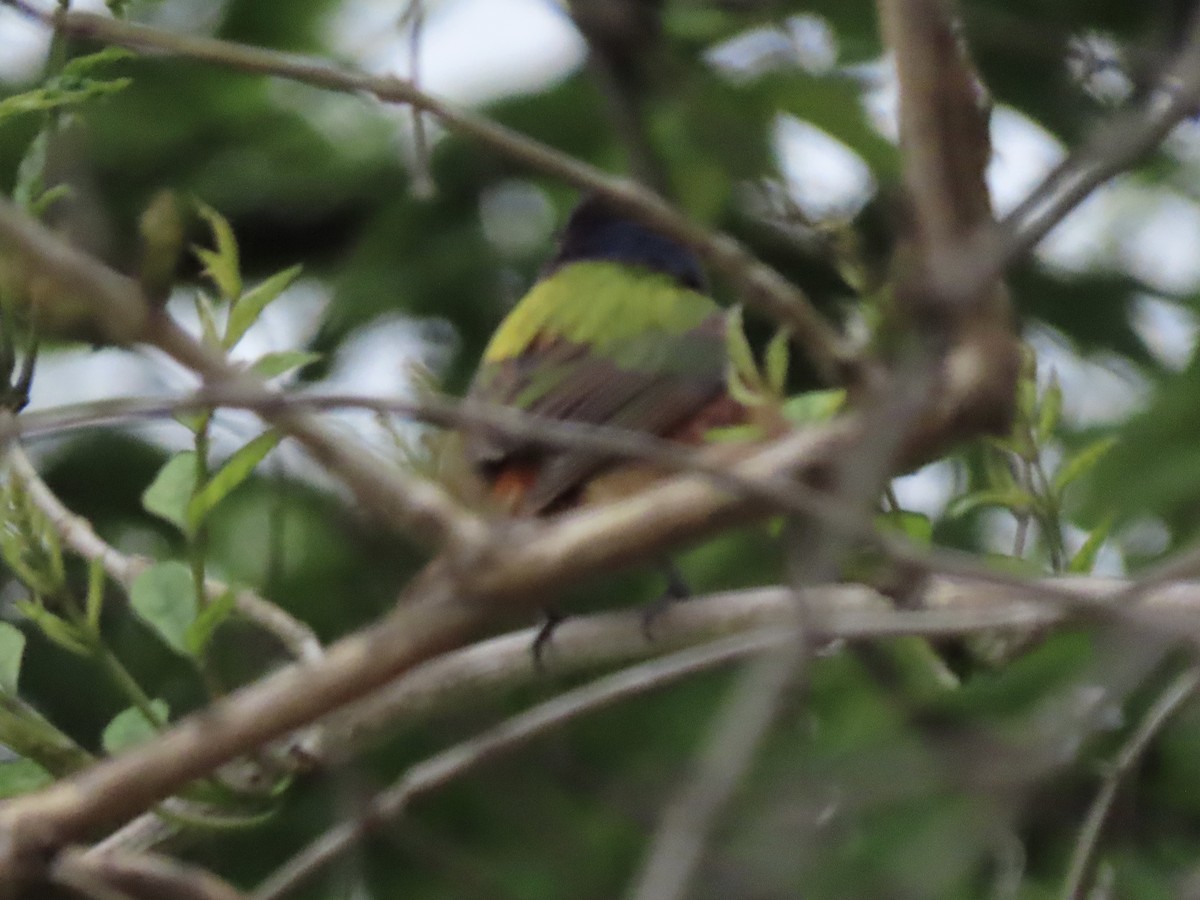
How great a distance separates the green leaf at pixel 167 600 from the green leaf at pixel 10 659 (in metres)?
0.14

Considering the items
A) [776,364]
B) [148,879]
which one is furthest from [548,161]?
[148,879]

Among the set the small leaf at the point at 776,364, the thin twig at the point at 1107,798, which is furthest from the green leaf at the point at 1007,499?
the small leaf at the point at 776,364

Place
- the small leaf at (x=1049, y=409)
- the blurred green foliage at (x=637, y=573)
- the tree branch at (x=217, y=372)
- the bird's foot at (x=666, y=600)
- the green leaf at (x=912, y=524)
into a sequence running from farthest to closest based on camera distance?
the bird's foot at (x=666, y=600)
the small leaf at (x=1049, y=409)
the green leaf at (x=912, y=524)
the blurred green foliage at (x=637, y=573)
the tree branch at (x=217, y=372)

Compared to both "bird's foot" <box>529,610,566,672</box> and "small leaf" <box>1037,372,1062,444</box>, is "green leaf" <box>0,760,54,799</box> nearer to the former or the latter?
"bird's foot" <box>529,610,566,672</box>

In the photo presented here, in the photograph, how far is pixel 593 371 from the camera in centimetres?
378

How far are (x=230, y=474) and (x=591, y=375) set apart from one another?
1959 mm

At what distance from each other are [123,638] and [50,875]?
4.83 ft

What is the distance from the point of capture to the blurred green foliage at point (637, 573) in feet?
6.09

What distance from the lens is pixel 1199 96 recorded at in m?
1.11

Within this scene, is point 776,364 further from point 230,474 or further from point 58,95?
point 58,95

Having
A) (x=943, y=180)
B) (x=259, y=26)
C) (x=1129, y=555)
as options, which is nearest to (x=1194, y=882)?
(x=943, y=180)

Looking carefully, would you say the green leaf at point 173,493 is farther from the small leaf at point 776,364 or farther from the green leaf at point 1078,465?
the green leaf at point 1078,465

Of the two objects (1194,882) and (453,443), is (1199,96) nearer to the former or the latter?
(1194,882)

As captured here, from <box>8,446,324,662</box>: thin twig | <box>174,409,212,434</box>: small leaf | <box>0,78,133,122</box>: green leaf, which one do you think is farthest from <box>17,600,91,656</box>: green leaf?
<box>0,78,133,122</box>: green leaf
